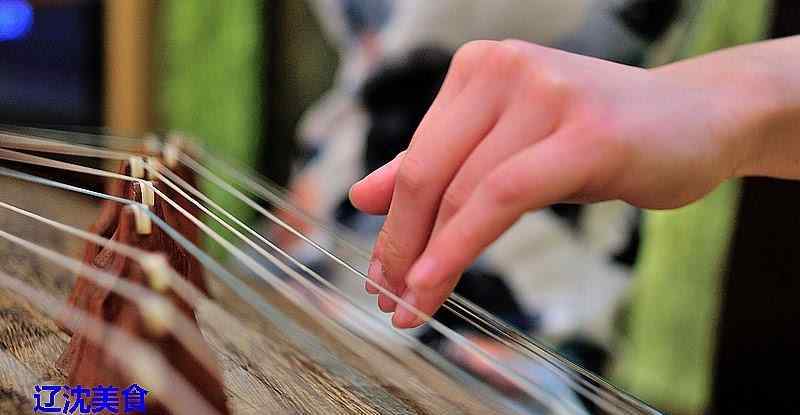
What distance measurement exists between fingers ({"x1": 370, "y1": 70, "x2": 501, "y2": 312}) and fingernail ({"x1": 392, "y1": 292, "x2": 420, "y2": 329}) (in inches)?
1.2

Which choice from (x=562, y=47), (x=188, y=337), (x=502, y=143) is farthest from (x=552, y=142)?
(x=562, y=47)

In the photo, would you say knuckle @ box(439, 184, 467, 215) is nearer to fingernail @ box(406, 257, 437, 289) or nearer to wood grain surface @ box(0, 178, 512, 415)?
fingernail @ box(406, 257, 437, 289)

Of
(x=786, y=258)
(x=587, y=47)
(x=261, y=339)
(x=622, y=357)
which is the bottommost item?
(x=622, y=357)

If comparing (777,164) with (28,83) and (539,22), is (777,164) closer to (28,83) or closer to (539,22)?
(539,22)

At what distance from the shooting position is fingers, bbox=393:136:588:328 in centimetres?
53

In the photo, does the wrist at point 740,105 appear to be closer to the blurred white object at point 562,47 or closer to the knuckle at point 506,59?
the knuckle at point 506,59

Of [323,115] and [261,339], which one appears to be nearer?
[261,339]

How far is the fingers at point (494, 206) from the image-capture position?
Result: 0.53 metres

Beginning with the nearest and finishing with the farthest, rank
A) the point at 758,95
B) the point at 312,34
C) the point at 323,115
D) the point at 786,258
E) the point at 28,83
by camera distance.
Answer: the point at 758,95 → the point at 786,258 → the point at 323,115 → the point at 312,34 → the point at 28,83

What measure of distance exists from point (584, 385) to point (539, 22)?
91 centimetres

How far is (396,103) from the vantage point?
156 centimetres

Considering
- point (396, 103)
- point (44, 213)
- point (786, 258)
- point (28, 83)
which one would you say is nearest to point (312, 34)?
point (396, 103)

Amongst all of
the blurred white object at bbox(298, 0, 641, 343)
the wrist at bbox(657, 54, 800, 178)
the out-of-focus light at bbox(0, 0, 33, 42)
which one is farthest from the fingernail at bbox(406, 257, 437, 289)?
the out-of-focus light at bbox(0, 0, 33, 42)

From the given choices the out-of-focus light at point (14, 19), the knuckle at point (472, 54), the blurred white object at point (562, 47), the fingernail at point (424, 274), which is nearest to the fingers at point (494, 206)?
the fingernail at point (424, 274)
